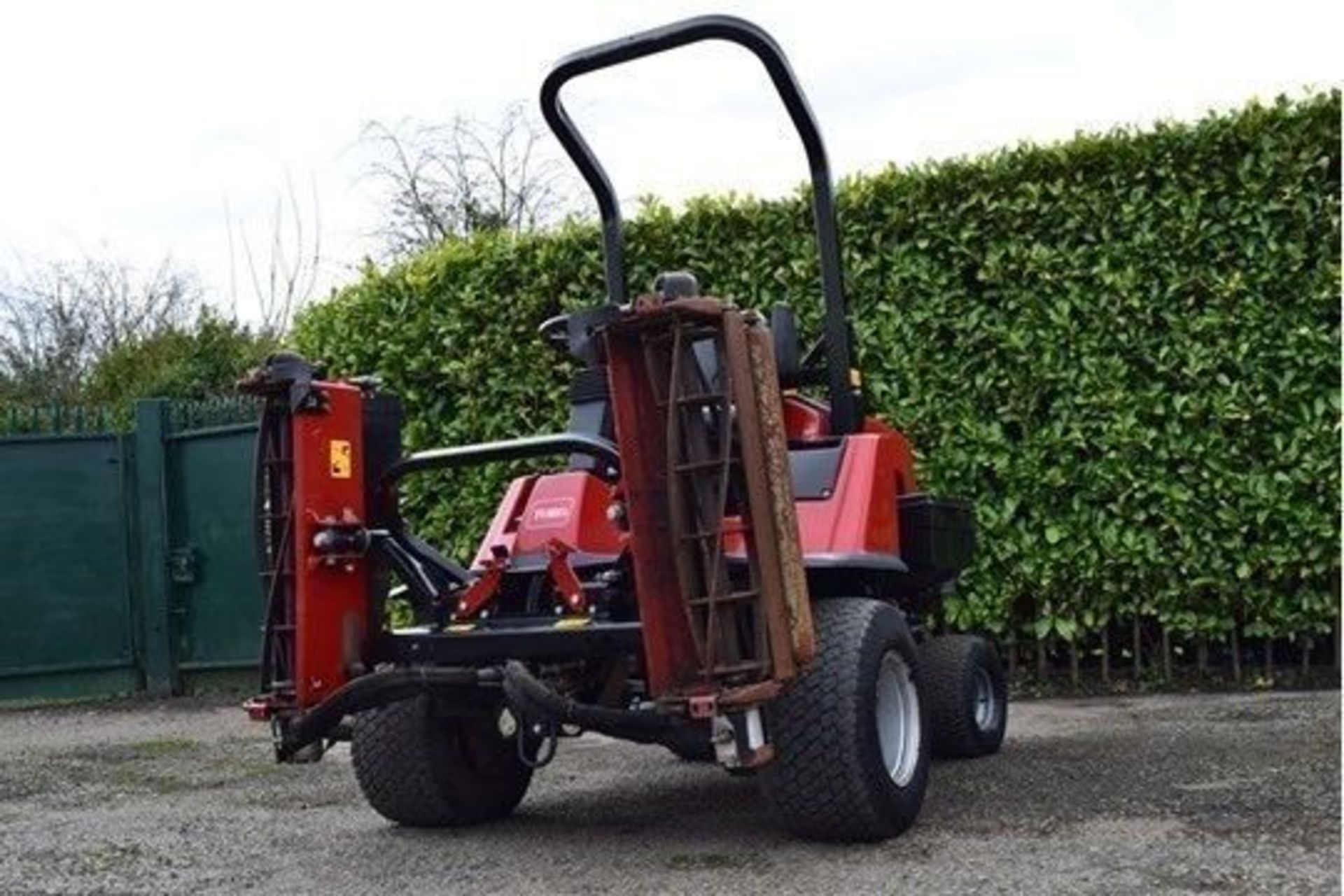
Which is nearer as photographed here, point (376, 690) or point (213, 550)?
point (376, 690)

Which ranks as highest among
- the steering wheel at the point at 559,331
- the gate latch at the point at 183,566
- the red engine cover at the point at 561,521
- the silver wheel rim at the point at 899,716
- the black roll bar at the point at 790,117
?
the black roll bar at the point at 790,117

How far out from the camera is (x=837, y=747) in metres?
4.65

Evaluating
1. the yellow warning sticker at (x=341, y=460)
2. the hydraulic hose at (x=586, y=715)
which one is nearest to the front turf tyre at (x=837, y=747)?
the hydraulic hose at (x=586, y=715)

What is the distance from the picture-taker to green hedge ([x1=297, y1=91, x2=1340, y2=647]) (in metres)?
7.98

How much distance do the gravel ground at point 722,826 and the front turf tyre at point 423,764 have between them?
89 mm

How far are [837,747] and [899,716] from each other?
1.84ft

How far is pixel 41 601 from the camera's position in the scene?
10.7m

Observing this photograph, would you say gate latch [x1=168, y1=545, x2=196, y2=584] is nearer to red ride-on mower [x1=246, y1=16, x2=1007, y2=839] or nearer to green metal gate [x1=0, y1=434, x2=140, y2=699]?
green metal gate [x1=0, y1=434, x2=140, y2=699]

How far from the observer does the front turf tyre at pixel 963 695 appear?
639 cm

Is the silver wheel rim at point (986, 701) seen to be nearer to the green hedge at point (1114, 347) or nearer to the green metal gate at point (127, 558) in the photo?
the green hedge at point (1114, 347)

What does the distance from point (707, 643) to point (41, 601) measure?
24.1 ft

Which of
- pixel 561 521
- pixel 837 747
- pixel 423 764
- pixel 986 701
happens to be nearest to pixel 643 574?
pixel 837 747

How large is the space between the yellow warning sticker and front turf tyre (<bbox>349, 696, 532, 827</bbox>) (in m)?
0.74

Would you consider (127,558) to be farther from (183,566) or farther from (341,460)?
(341,460)
